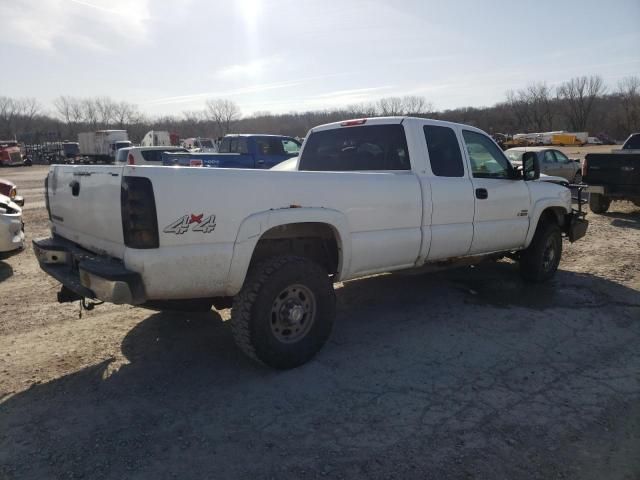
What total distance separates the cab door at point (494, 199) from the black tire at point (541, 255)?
433 millimetres

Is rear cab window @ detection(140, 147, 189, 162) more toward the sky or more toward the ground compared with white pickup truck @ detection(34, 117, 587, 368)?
more toward the sky

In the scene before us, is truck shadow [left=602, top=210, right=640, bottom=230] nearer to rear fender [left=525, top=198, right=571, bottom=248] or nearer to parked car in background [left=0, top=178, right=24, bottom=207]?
rear fender [left=525, top=198, right=571, bottom=248]

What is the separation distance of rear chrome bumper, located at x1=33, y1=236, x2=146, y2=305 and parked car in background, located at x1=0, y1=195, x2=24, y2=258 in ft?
9.68

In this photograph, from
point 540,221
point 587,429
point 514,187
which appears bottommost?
point 587,429

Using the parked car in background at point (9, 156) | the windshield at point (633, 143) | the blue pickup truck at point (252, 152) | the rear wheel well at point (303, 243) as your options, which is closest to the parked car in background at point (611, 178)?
the windshield at point (633, 143)

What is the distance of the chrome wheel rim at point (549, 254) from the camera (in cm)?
624

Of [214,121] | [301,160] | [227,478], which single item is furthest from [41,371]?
[214,121]

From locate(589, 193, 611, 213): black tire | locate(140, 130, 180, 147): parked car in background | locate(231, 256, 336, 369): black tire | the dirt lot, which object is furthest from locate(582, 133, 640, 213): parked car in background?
locate(140, 130, 180, 147): parked car in background

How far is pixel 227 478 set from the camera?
2.54 m

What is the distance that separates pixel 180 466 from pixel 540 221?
17.7 feet

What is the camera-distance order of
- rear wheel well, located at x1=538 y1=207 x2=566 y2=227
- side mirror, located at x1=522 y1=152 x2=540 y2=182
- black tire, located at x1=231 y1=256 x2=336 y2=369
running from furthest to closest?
1. rear wheel well, located at x1=538 y1=207 x2=566 y2=227
2. side mirror, located at x1=522 y1=152 x2=540 y2=182
3. black tire, located at x1=231 y1=256 x2=336 y2=369

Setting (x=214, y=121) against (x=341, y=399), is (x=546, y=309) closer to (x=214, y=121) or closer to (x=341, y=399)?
(x=341, y=399)

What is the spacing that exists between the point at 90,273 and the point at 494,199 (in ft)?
13.4

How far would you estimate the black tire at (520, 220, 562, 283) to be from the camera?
6.15 m
